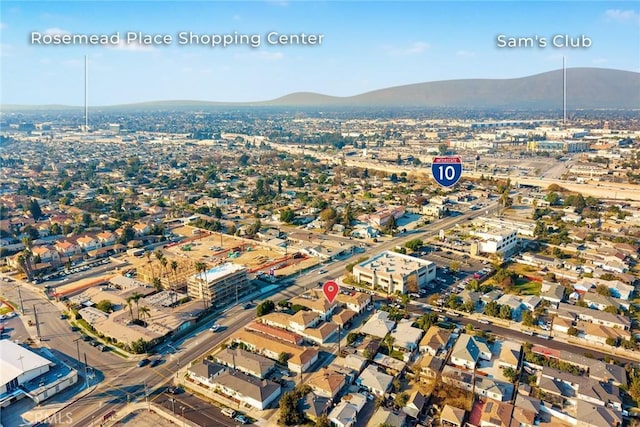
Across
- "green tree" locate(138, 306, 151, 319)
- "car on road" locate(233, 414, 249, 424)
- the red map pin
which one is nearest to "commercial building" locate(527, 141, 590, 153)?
the red map pin

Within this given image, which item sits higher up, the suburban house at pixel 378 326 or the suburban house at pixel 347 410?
the suburban house at pixel 378 326

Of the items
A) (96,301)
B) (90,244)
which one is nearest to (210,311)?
(96,301)

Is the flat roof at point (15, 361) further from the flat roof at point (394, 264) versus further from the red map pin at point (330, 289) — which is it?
the flat roof at point (394, 264)

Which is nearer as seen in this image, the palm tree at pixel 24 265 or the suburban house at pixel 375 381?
the suburban house at pixel 375 381

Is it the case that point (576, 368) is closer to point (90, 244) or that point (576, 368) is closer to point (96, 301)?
point (96, 301)

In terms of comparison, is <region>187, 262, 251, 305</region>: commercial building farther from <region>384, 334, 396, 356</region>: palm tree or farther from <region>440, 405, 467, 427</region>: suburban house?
<region>440, 405, 467, 427</region>: suburban house

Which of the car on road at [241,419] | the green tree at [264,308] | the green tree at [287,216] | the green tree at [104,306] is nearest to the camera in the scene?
the car on road at [241,419]

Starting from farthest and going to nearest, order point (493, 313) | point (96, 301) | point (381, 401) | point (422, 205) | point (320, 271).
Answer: point (422, 205) < point (320, 271) < point (96, 301) < point (493, 313) < point (381, 401)

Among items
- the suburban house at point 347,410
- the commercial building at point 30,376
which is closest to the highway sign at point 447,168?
the suburban house at point 347,410
